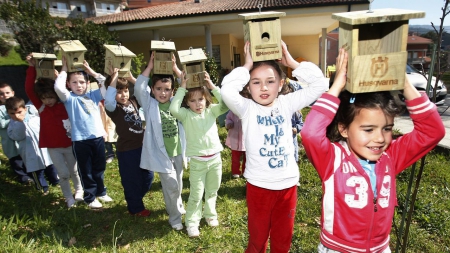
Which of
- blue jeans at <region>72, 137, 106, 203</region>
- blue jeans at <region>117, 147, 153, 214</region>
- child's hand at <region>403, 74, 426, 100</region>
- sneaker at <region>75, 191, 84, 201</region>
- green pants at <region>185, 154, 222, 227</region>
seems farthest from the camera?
sneaker at <region>75, 191, 84, 201</region>

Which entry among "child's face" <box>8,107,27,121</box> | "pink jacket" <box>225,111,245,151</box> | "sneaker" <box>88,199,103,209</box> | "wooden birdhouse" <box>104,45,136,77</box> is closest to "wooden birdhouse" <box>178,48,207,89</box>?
"wooden birdhouse" <box>104,45,136,77</box>

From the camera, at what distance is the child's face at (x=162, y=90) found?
3.06m

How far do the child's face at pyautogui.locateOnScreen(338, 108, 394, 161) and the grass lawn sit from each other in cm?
162

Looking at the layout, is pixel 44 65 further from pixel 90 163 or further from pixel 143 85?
pixel 143 85

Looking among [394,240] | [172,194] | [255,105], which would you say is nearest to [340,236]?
[255,105]

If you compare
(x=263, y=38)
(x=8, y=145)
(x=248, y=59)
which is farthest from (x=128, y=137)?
(x=8, y=145)

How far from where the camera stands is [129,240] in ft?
10.5

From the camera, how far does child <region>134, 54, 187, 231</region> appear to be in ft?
10.0

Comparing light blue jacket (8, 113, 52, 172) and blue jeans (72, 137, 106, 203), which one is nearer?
blue jeans (72, 137, 106, 203)

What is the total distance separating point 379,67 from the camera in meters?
1.42

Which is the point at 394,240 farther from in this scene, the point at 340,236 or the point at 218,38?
the point at 218,38

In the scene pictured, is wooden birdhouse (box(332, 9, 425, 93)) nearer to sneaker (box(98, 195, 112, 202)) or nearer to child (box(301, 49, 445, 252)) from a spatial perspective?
child (box(301, 49, 445, 252))

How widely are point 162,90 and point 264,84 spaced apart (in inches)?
51.4

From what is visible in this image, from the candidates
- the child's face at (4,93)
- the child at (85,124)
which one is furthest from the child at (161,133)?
the child's face at (4,93)
